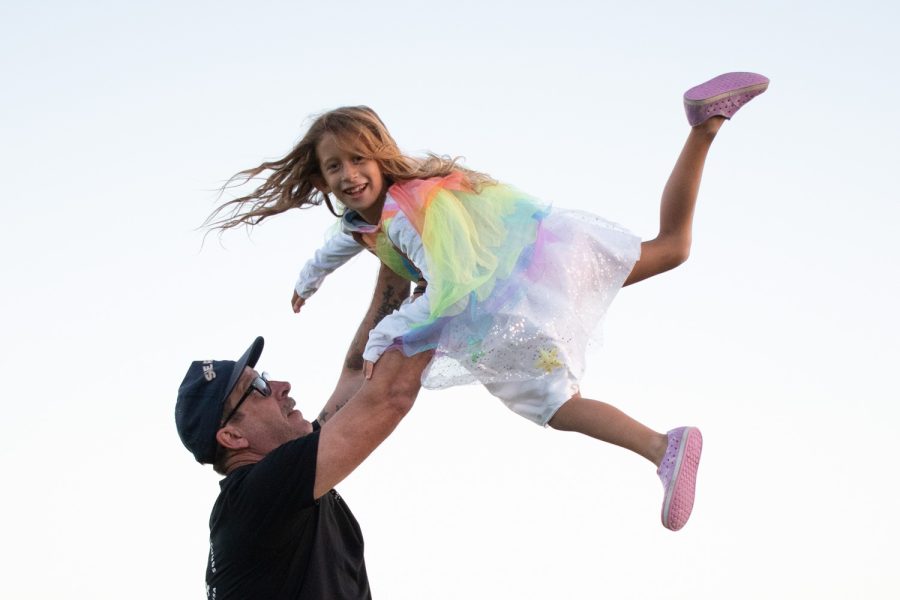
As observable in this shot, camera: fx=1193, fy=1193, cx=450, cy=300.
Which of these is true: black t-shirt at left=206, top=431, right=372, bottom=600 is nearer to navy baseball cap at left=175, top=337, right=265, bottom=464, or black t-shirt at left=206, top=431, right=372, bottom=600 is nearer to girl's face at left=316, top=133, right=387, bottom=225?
navy baseball cap at left=175, top=337, right=265, bottom=464

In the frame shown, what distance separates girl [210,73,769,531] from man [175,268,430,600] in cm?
23

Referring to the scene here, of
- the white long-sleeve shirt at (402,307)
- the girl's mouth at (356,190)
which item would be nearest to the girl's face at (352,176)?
the girl's mouth at (356,190)

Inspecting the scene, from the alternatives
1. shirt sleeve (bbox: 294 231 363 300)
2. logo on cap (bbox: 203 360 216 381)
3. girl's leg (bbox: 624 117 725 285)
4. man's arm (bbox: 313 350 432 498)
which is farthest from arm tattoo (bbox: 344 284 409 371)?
girl's leg (bbox: 624 117 725 285)

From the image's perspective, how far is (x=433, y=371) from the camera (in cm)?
407

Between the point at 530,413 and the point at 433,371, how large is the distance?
0.50m

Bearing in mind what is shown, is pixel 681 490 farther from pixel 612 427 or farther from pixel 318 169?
pixel 318 169

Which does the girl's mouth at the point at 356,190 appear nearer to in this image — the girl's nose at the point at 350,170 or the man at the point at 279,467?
the girl's nose at the point at 350,170

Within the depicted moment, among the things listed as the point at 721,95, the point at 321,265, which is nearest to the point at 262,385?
the point at 321,265

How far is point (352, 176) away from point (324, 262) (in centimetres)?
76

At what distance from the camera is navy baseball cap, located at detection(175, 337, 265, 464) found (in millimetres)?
4156

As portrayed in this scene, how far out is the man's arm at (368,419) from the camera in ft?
12.6

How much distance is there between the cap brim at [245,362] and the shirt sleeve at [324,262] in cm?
75

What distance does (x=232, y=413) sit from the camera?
166 inches

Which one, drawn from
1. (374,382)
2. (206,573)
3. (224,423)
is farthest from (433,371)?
(206,573)
